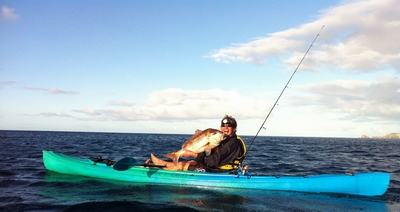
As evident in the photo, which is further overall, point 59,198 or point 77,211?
point 59,198

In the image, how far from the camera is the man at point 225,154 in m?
8.60

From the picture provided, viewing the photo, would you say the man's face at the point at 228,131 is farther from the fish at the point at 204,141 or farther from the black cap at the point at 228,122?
the fish at the point at 204,141

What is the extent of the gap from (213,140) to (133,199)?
2608mm

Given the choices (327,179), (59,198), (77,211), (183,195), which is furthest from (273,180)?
(59,198)

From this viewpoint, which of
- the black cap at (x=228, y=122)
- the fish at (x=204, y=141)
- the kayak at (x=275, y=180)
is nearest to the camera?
the kayak at (x=275, y=180)

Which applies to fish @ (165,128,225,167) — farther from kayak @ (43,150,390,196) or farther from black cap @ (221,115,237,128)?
kayak @ (43,150,390,196)

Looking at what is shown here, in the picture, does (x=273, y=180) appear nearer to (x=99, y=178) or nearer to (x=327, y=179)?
(x=327, y=179)

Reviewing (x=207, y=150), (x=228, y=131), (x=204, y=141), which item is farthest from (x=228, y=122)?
(x=207, y=150)

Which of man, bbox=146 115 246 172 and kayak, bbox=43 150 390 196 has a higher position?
man, bbox=146 115 246 172

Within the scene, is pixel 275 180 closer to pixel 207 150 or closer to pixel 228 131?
pixel 228 131

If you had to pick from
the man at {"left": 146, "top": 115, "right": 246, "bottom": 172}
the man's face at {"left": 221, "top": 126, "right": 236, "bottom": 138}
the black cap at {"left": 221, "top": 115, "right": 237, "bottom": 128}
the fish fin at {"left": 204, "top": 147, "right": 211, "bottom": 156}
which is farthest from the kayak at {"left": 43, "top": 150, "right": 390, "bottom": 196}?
the black cap at {"left": 221, "top": 115, "right": 237, "bottom": 128}

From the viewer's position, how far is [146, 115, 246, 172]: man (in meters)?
8.60

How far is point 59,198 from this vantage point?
25.1 ft

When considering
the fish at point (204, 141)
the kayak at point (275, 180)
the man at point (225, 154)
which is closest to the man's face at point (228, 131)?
the man at point (225, 154)
